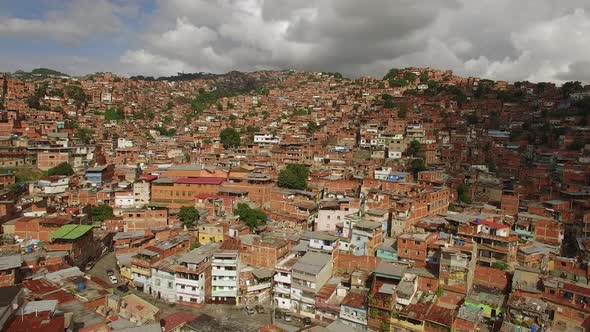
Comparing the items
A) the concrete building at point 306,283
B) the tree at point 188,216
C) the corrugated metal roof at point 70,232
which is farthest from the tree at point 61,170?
the concrete building at point 306,283

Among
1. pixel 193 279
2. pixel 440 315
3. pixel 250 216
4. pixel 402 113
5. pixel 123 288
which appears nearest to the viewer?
pixel 440 315

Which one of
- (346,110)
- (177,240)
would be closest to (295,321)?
(177,240)

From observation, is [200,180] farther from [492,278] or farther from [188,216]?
[492,278]

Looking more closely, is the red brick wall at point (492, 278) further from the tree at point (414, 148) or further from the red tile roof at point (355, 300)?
the tree at point (414, 148)

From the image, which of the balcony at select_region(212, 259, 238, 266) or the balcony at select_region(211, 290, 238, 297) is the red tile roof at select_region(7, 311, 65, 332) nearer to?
the balcony at select_region(212, 259, 238, 266)

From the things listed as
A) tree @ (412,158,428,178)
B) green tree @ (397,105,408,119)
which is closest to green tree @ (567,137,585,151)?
tree @ (412,158,428,178)

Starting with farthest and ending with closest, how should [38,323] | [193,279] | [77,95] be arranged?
[77,95] → [193,279] → [38,323]

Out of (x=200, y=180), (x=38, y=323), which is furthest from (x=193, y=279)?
(x=200, y=180)

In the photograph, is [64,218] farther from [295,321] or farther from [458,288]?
[458,288]
